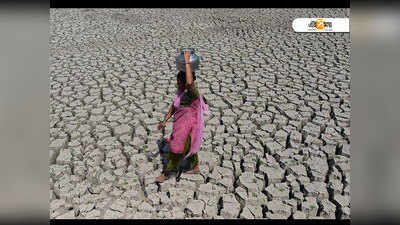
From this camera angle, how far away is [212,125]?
4.18 m

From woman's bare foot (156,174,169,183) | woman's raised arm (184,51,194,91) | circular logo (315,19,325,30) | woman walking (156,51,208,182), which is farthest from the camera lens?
circular logo (315,19,325,30)

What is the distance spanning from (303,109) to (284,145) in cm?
93

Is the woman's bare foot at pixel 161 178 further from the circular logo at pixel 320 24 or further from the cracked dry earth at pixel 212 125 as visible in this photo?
the circular logo at pixel 320 24

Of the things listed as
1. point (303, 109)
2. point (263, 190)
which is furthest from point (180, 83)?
point (303, 109)

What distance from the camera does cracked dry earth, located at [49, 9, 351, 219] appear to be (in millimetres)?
3025

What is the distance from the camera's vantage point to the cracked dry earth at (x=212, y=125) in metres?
3.03

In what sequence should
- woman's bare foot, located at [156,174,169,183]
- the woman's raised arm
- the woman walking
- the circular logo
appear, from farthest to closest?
the circular logo, woman's bare foot, located at [156,174,169,183], the woman walking, the woman's raised arm

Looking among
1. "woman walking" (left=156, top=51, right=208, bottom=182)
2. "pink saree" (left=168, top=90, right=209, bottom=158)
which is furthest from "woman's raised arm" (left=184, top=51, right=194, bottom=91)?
"pink saree" (left=168, top=90, right=209, bottom=158)

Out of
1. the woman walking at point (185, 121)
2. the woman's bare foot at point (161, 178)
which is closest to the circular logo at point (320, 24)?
the woman walking at point (185, 121)

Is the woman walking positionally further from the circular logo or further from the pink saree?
the circular logo

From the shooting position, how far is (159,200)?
9.88 feet

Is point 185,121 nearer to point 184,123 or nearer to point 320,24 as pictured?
point 184,123

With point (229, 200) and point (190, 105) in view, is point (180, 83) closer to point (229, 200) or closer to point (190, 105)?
point (190, 105)

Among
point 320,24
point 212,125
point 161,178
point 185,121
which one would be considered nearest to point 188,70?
point 185,121
